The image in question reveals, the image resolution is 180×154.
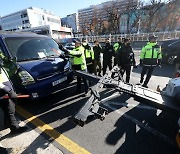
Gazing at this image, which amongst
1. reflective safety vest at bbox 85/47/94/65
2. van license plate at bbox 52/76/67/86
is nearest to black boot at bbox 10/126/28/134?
van license plate at bbox 52/76/67/86

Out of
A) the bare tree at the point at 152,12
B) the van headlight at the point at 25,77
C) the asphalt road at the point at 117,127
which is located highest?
the bare tree at the point at 152,12

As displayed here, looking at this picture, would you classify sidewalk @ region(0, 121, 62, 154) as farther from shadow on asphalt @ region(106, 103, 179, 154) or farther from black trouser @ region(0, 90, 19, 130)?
shadow on asphalt @ region(106, 103, 179, 154)

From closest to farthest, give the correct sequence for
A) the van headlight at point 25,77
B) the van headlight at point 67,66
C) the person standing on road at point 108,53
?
1. the van headlight at point 25,77
2. the van headlight at point 67,66
3. the person standing on road at point 108,53

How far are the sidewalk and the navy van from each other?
3.31ft

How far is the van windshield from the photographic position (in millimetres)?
4336

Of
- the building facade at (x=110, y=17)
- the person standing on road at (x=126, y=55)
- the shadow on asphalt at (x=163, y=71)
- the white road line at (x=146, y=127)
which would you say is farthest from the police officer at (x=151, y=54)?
the building facade at (x=110, y=17)

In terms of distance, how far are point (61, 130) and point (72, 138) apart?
0.37m

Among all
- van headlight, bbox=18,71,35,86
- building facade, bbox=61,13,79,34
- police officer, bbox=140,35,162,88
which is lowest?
van headlight, bbox=18,71,35,86

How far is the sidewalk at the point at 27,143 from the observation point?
2.69 m

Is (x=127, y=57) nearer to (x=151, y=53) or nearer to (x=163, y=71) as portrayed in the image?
(x=151, y=53)

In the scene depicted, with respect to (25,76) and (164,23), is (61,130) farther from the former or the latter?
(164,23)

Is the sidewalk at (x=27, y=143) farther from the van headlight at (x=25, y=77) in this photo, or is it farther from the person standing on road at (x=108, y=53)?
the person standing on road at (x=108, y=53)

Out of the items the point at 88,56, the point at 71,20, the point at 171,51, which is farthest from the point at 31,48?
the point at 71,20

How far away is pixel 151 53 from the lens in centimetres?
519
